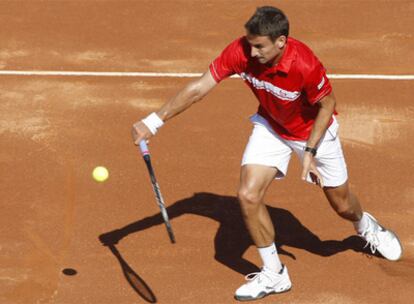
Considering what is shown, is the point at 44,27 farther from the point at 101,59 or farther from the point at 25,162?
the point at 25,162

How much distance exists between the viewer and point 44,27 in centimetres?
1675

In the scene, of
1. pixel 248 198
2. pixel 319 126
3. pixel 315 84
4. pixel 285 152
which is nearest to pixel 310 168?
pixel 319 126

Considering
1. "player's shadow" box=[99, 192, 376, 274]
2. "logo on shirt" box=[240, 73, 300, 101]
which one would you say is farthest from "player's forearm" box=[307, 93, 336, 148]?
"player's shadow" box=[99, 192, 376, 274]

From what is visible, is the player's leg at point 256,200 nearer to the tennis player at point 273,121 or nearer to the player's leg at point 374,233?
the tennis player at point 273,121

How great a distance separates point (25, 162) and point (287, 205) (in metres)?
3.45

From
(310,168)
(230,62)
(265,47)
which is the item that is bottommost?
(310,168)

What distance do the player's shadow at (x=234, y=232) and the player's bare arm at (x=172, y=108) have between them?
6.51ft

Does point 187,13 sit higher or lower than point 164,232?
higher

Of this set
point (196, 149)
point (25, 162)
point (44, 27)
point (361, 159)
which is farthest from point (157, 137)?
point (44, 27)

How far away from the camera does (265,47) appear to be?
30.4 feet

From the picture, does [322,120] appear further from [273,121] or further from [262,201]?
[262,201]

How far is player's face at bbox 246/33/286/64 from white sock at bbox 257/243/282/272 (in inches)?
77.4

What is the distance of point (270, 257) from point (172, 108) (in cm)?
184

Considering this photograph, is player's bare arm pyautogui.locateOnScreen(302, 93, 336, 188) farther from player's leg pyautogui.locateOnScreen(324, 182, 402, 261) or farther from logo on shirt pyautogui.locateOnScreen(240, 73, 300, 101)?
player's leg pyautogui.locateOnScreen(324, 182, 402, 261)
